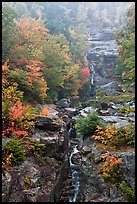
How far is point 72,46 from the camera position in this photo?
51.9 meters

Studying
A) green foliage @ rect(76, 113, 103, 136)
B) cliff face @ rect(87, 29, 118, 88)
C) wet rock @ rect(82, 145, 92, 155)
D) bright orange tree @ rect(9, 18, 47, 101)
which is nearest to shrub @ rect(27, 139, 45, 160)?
wet rock @ rect(82, 145, 92, 155)

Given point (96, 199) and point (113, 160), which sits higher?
point (113, 160)

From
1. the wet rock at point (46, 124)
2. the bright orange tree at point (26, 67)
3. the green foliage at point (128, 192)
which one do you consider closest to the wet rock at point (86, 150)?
the wet rock at point (46, 124)

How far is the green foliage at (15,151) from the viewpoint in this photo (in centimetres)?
1544

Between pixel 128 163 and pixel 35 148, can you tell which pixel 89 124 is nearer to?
pixel 35 148

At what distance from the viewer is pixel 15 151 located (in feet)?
51.9

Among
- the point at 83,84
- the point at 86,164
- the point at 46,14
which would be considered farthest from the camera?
the point at 46,14

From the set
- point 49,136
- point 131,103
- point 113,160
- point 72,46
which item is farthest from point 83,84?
point 113,160

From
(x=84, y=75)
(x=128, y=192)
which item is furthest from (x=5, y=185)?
(x=84, y=75)

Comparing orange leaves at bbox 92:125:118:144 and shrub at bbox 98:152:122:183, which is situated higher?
orange leaves at bbox 92:125:118:144

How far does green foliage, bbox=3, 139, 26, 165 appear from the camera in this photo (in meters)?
15.4

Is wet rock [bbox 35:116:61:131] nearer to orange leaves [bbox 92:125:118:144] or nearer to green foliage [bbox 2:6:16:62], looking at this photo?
orange leaves [bbox 92:125:118:144]

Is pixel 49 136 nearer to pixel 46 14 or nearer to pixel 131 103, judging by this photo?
pixel 131 103

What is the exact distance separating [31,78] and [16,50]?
2.97 meters
